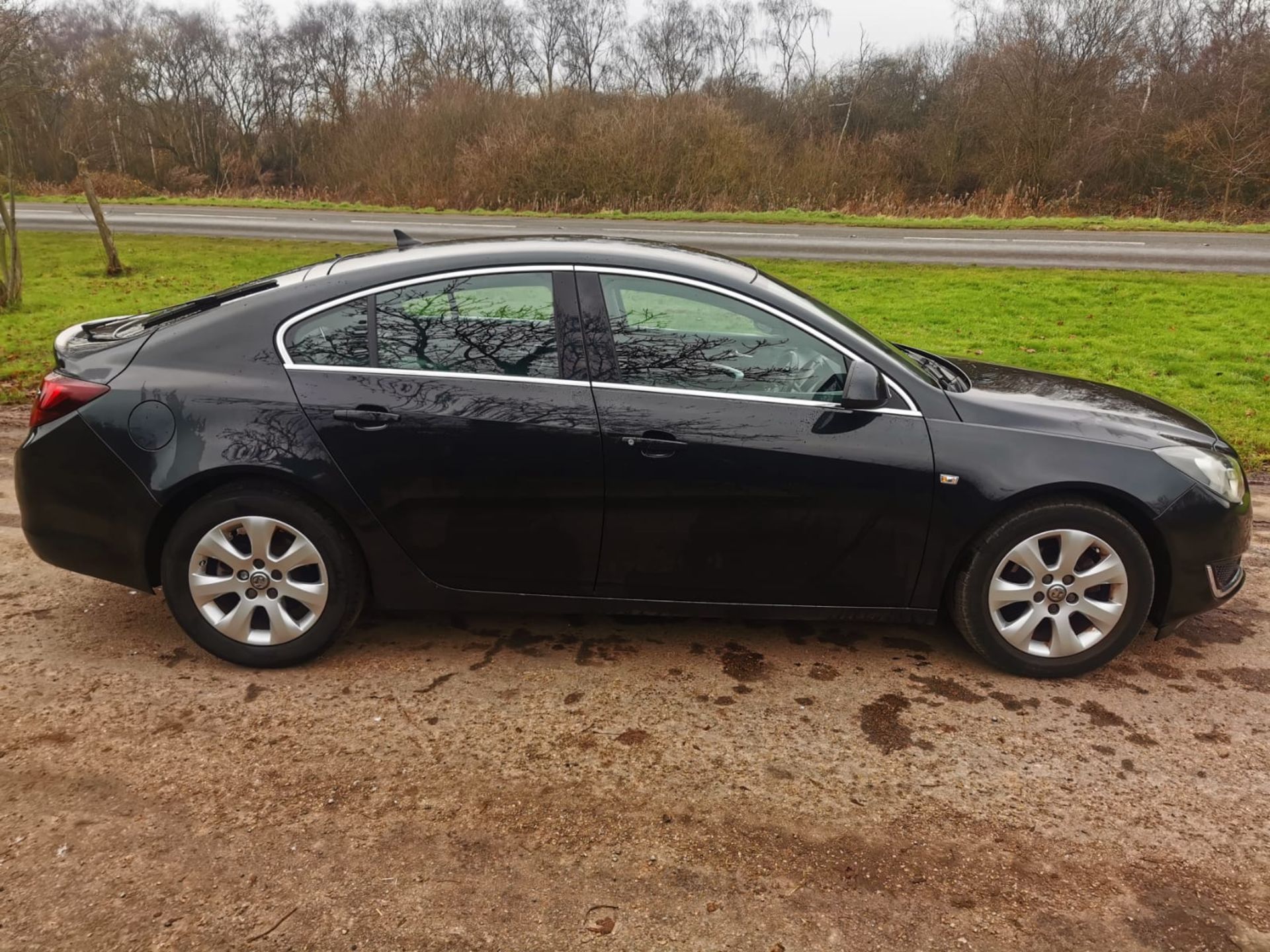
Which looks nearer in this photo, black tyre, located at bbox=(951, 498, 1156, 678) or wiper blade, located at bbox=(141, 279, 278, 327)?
black tyre, located at bbox=(951, 498, 1156, 678)

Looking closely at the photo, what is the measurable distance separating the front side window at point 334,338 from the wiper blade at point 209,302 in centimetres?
34

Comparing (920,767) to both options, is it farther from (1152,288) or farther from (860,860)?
(1152,288)

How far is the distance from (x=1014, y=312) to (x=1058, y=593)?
913 cm

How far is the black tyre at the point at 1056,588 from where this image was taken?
3.75 m

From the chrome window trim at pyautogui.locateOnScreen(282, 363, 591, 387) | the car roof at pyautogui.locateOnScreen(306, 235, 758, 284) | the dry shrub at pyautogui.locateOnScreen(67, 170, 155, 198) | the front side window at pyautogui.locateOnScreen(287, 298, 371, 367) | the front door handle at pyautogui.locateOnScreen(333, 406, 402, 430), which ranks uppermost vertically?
the dry shrub at pyautogui.locateOnScreen(67, 170, 155, 198)

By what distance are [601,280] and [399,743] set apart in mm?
1908

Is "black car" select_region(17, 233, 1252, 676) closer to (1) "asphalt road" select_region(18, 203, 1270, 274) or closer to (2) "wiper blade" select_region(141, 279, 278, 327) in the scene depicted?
(2) "wiper blade" select_region(141, 279, 278, 327)

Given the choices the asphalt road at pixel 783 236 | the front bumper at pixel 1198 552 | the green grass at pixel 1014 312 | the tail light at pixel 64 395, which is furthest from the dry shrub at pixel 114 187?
the front bumper at pixel 1198 552

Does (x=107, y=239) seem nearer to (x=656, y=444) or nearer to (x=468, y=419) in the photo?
(x=468, y=419)

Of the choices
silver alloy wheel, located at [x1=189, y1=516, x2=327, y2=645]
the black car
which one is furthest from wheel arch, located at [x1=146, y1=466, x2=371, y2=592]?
silver alloy wheel, located at [x1=189, y1=516, x2=327, y2=645]

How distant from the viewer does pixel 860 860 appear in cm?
278

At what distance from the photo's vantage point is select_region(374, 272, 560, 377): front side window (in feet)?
12.5

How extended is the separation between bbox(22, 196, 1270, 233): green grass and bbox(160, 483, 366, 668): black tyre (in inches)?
821

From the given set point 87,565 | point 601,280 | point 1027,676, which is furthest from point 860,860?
point 87,565
